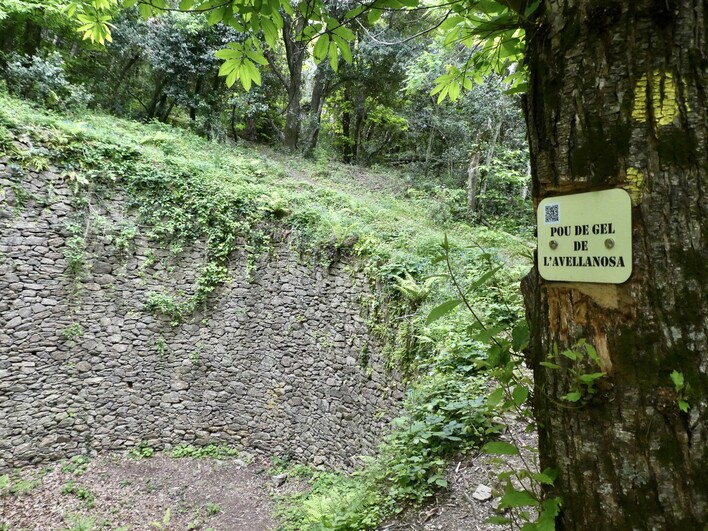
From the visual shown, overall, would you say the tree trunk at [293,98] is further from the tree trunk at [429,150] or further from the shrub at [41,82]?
the shrub at [41,82]

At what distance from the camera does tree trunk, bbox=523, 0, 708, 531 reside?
69 cm

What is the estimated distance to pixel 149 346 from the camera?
674cm

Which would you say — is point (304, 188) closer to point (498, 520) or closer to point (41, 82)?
point (41, 82)

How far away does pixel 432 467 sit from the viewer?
Answer: 8.39ft

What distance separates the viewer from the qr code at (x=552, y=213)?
2.80 ft

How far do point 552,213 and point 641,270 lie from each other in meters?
0.21

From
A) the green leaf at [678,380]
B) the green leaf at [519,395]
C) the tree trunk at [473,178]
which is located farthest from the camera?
the tree trunk at [473,178]

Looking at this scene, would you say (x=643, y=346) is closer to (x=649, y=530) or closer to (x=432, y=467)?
(x=649, y=530)

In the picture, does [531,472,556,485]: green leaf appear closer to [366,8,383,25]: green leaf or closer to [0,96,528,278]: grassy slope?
[366,8,383,25]: green leaf

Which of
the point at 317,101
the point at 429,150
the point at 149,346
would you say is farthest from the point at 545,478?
the point at 317,101

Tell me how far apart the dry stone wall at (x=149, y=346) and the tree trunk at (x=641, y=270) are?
4535mm

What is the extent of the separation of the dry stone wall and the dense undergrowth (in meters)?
0.19

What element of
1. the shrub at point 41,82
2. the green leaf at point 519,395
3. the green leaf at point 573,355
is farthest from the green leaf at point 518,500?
the shrub at point 41,82

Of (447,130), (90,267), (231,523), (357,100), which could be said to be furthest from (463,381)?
(357,100)
